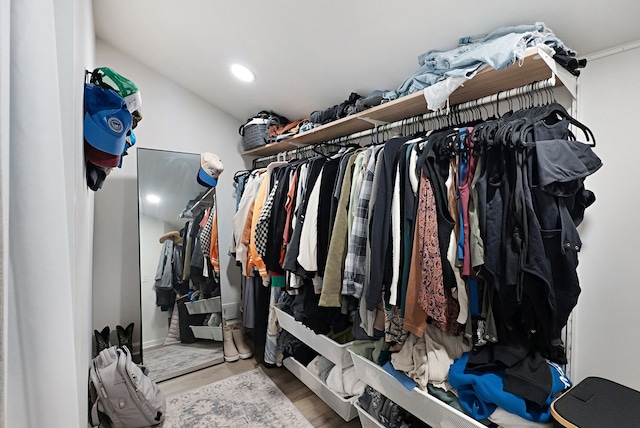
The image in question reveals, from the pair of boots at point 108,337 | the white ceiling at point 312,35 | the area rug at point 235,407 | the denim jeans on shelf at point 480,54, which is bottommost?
the area rug at point 235,407

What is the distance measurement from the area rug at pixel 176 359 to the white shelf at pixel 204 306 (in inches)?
11.1

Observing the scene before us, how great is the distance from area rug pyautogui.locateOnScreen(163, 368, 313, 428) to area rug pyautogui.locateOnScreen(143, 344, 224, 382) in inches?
11.2

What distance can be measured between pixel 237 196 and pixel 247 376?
1494 millimetres

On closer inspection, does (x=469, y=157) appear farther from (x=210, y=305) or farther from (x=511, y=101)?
(x=210, y=305)

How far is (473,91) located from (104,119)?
148 cm

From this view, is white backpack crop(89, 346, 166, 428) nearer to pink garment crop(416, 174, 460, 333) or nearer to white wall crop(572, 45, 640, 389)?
pink garment crop(416, 174, 460, 333)

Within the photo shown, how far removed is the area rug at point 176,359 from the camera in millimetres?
2379

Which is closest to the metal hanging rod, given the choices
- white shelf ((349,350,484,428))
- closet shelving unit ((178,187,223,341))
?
white shelf ((349,350,484,428))

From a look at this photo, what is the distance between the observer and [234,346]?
2713mm

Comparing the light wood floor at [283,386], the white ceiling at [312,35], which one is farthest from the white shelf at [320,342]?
the white ceiling at [312,35]

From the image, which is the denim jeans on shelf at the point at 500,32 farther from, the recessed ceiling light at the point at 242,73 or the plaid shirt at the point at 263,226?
the recessed ceiling light at the point at 242,73

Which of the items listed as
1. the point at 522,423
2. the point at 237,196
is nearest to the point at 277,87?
the point at 237,196

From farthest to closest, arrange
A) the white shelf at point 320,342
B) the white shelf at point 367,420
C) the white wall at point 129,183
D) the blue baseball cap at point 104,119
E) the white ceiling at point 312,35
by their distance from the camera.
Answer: the white wall at point 129,183 < the white shelf at point 320,342 < the white shelf at point 367,420 < the white ceiling at point 312,35 < the blue baseball cap at point 104,119

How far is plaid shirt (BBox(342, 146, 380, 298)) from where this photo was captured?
4.54 feet
